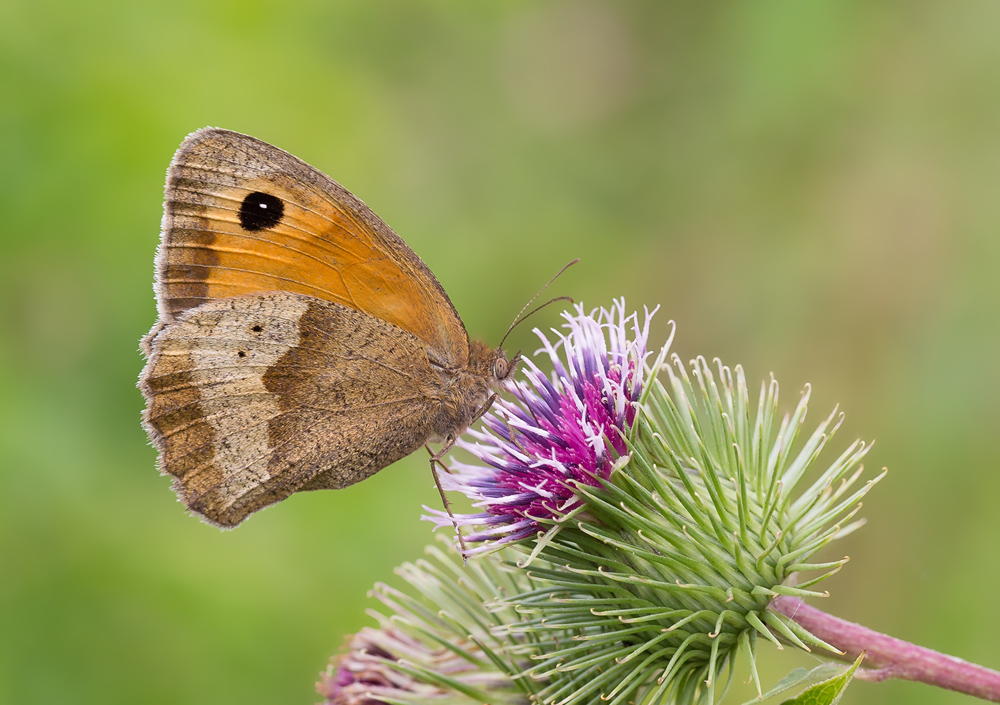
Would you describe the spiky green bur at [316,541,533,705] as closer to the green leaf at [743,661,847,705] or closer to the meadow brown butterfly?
the meadow brown butterfly

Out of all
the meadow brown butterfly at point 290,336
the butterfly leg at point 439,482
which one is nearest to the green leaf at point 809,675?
the butterfly leg at point 439,482

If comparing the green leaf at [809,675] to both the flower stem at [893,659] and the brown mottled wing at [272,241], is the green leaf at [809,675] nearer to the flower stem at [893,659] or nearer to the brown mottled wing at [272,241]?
the flower stem at [893,659]

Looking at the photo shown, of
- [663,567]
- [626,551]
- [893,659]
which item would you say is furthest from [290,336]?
[893,659]

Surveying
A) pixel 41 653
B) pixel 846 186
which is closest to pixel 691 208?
pixel 846 186

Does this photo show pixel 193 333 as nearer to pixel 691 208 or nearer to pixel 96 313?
pixel 96 313

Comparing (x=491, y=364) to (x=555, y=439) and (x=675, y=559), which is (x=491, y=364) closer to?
(x=555, y=439)
